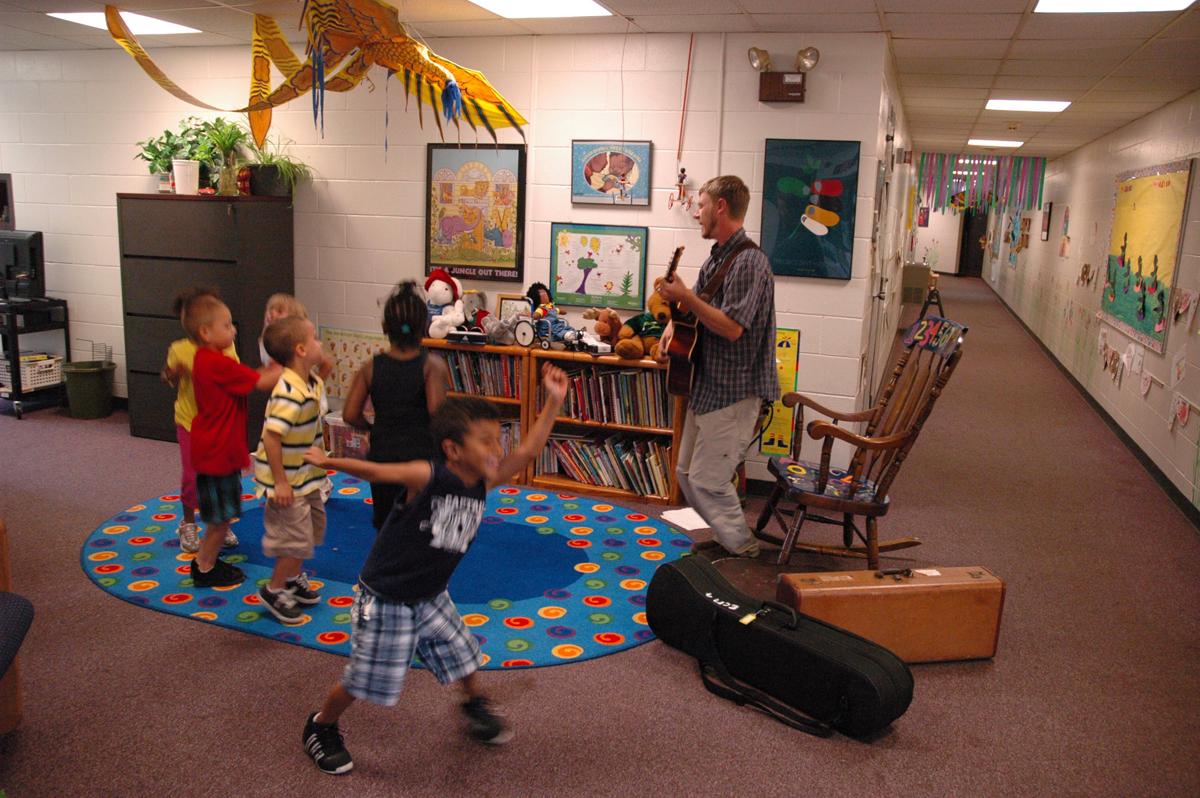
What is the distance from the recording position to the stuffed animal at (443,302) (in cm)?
487

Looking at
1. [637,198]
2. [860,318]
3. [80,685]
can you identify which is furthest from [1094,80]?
[80,685]

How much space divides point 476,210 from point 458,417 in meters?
3.20

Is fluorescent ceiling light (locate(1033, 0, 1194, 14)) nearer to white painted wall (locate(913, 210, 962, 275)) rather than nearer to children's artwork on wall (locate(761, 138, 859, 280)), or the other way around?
children's artwork on wall (locate(761, 138, 859, 280))

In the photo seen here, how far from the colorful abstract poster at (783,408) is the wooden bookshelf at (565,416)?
0.54 meters

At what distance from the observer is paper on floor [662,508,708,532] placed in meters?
4.31

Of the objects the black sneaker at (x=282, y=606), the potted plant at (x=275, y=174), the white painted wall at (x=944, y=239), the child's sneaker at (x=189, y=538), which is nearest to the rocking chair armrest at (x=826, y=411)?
the black sneaker at (x=282, y=606)

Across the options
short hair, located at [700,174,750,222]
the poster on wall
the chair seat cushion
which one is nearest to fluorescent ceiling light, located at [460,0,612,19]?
short hair, located at [700,174,750,222]

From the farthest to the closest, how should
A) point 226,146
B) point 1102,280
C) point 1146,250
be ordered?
point 1102,280
point 1146,250
point 226,146

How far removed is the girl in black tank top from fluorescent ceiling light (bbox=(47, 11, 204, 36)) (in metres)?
3.04

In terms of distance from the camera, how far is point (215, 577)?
345 centimetres

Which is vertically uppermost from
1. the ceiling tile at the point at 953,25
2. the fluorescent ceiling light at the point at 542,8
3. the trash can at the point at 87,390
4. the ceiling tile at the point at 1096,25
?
the ceiling tile at the point at 1096,25

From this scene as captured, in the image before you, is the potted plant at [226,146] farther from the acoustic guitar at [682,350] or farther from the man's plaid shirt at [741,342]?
the man's plaid shirt at [741,342]

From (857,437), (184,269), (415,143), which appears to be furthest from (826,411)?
(184,269)

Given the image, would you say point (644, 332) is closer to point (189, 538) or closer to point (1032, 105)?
point (189, 538)
